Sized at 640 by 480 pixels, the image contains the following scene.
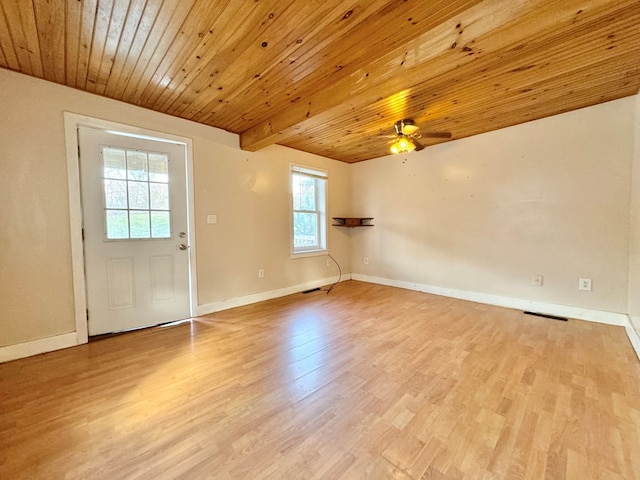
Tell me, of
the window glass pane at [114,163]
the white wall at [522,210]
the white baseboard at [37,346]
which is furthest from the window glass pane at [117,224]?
the white wall at [522,210]

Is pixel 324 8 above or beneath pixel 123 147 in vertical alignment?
above

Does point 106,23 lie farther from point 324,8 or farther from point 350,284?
point 350,284

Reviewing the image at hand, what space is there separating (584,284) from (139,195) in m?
5.15

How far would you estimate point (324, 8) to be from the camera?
155 centimetres

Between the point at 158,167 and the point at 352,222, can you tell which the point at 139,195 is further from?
the point at 352,222

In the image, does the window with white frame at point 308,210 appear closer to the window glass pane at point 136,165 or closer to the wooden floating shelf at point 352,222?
the wooden floating shelf at point 352,222

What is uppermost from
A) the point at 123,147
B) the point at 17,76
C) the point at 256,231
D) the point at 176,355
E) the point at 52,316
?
the point at 17,76

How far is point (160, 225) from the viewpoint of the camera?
9.96 feet

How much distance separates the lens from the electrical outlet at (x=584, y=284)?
305 centimetres

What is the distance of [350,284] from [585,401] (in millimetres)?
3507

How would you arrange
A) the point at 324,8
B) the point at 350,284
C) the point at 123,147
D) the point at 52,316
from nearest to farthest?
the point at 324,8 → the point at 52,316 → the point at 123,147 → the point at 350,284

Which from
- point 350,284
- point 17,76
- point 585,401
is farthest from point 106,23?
point 350,284

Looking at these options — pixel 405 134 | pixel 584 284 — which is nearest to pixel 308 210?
pixel 405 134

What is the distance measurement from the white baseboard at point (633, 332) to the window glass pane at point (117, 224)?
16.0 feet
